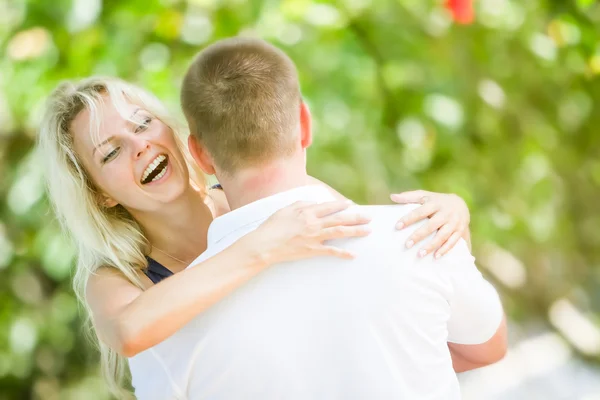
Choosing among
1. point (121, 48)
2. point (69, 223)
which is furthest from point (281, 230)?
point (121, 48)

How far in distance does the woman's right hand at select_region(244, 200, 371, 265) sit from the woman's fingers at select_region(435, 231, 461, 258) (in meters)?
0.12

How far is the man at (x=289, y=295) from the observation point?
3.62ft

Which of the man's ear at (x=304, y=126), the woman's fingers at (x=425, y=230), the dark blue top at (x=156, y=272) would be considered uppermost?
the man's ear at (x=304, y=126)

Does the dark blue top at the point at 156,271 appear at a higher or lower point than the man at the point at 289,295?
lower

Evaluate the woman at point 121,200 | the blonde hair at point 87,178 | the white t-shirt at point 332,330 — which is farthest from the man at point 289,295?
the blonde hair at point 87,178

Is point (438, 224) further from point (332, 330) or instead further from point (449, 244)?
point (332, 330)

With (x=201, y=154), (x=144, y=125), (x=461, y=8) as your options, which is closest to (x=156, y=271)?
(x=144, y=125)

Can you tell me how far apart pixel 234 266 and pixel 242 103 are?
0.84ft

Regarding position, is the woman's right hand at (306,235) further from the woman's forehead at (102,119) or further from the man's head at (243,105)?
the woman's forehead at (102,119)

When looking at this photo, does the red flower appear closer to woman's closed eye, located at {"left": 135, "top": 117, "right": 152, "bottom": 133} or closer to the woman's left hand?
woman's closed eye, located at {"left": 135, "top": 117, "right": 152, "bottom": 133}

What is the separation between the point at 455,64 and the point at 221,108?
87.3 inches

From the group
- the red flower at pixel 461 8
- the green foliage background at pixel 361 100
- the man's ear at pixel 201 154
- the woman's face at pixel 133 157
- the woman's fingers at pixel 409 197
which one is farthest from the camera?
the red flower at pixel 461 8

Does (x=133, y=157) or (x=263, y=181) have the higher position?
(x=263, y=181)

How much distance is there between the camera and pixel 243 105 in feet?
3.86
